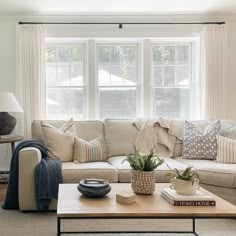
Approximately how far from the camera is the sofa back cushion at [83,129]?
13.1ft

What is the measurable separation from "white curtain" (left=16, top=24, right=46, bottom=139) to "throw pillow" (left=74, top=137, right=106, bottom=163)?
91cm

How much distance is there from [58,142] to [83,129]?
0.45 m

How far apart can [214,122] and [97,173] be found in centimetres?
164

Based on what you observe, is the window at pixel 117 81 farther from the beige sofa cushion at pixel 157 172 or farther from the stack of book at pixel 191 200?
the stack of book at pixel 191 200

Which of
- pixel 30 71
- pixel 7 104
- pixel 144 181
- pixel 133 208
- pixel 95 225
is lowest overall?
pixel 95 225

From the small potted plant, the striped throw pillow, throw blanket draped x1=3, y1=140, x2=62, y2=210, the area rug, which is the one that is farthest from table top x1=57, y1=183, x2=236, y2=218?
the striped throw pillow

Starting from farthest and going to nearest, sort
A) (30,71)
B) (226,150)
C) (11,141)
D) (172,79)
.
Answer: (172,79) → (30,71) → (11,141) → (226,150)

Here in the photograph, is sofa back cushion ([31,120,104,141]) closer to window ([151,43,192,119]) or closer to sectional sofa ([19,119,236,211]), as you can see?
sectional sofa ([19,119,236,211])

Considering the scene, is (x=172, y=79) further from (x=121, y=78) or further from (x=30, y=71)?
(x=30, y=71)

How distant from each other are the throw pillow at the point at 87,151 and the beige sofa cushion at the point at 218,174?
1.08 m

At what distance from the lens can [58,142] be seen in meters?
3.73

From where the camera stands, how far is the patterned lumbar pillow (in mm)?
3826

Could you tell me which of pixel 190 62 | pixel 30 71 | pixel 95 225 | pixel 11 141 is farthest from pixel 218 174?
pixel 30 71

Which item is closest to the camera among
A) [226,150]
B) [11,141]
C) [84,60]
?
[226,150]
